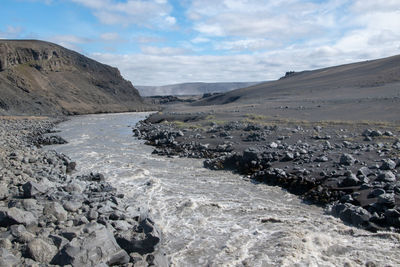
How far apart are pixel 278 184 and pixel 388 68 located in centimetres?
5549

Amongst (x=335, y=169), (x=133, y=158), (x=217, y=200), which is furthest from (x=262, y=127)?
(x=217, y=200)

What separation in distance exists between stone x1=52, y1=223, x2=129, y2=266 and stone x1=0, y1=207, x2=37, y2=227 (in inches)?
48.2

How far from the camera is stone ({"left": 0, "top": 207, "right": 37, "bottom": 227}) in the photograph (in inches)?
267

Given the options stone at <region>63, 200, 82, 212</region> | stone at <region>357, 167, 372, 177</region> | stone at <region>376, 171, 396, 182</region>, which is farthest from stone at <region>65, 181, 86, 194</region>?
stone at <region>376, 171, 396, 182</region>

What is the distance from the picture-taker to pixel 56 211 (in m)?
7.68

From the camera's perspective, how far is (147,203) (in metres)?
10.9

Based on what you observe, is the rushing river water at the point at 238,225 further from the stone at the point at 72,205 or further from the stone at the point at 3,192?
the stone at the point at 3,192

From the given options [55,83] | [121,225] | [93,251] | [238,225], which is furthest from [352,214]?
[55,83]

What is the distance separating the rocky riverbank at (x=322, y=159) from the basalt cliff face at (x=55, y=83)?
39.5 meters

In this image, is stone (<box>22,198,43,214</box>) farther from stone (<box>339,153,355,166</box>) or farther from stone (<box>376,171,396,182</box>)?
stone (<box>339,153,355,166</box>)

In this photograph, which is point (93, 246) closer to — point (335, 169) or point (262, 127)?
point (335, 169)

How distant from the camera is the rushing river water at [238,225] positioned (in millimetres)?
7398

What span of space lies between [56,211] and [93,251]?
6.83 feet

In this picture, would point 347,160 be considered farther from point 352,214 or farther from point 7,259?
point 7,259
